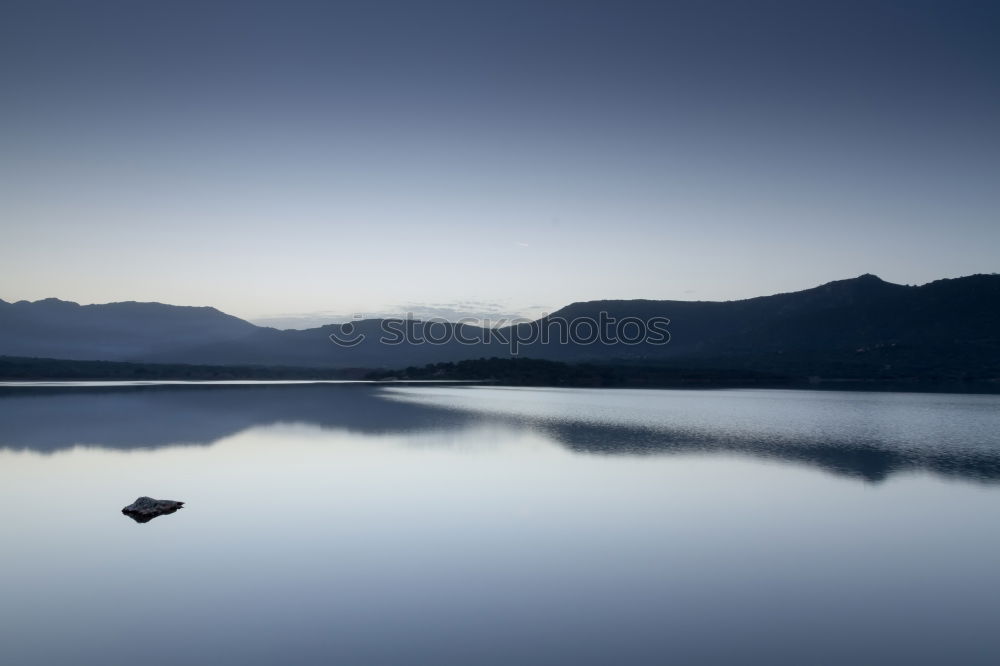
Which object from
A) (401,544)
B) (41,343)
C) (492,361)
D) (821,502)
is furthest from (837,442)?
(41,343)

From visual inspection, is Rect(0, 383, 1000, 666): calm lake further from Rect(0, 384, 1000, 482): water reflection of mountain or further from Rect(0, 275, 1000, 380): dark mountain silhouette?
Rect(0, 275, 1000, 380): dark mountain silhouette

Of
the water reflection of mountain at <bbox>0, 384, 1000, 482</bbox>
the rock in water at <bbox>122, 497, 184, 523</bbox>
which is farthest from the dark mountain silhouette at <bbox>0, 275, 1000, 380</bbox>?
the rock in water at <bbox>122, 497, 184, 523</bbox>

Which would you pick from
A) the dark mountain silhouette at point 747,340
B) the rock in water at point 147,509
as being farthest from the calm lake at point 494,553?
the dark mountain silhouette at point 747,340

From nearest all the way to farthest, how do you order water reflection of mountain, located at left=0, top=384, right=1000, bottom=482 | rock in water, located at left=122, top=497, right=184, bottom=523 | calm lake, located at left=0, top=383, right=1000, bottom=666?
1. calm lake, located at left=0, top=383, right=1000, bottom=666
2. rock in water, located at left=122, top=497, right=184, bottom=523
3. water reflection of mountain, located at left=0, top=384, right=1000, bottom=482

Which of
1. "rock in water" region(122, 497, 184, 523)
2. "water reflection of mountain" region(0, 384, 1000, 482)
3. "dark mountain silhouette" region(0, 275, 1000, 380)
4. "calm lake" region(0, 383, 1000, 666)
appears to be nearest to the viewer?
"calm lake" region(0, 383, 1000, 666)

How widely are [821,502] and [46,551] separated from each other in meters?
15.3

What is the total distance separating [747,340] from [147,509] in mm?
134816

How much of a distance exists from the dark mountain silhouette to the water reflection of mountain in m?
74.6

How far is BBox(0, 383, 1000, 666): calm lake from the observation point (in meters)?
7.13

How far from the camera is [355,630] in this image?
7.35m

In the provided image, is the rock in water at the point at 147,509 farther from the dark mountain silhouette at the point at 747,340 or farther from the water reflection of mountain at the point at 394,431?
the dark mountain silhouette at the point at 747,340

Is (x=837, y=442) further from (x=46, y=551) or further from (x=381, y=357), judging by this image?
(x=381, y=357)

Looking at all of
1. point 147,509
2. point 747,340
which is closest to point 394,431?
point 147,509

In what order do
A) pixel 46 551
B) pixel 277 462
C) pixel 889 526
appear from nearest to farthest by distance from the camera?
pixel 46 551
pixel 889 526
pixel 277 462
